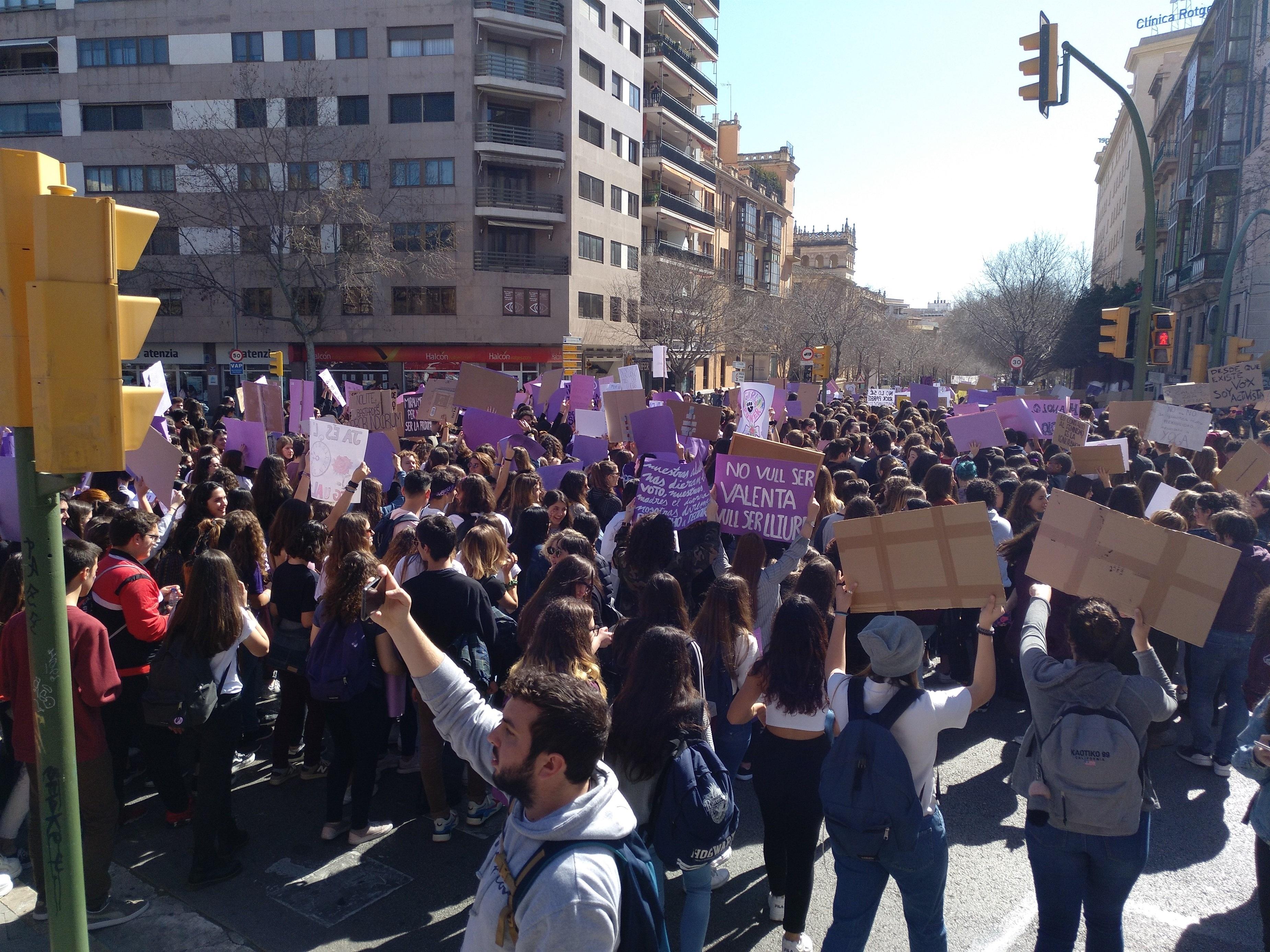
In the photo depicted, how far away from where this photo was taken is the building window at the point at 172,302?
135 ft

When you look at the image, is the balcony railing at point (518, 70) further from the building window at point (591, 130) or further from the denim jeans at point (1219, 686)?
the denim jeans at point (1219, 686)

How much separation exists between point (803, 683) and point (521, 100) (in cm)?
4195

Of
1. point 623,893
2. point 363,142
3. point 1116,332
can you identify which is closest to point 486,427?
point 623,893

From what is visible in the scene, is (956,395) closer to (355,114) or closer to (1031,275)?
(1031,275)

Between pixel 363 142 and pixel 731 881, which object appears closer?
pixel 731 881

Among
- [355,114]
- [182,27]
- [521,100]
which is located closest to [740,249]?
[521,100]

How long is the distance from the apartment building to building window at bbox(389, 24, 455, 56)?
76mm

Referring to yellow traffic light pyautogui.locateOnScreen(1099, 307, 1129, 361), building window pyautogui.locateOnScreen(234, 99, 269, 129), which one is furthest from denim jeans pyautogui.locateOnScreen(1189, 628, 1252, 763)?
building window pyautogui.locateOnScreen(234, 99, 269, 129)

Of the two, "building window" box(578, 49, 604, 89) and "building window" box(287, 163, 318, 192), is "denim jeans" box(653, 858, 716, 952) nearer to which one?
"building window" box(287, 163, 318, 192)

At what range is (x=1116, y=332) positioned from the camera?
14633 mm

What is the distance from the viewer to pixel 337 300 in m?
41.1

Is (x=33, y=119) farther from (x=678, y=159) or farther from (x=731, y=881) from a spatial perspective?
(x=731, y=881)

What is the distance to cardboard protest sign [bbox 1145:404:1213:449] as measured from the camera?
10.9m

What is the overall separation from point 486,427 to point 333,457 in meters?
3.83
